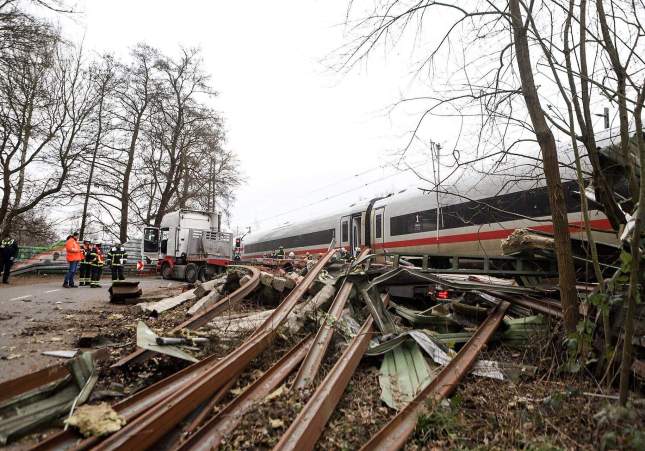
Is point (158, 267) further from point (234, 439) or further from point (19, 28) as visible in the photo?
point (234, 439)

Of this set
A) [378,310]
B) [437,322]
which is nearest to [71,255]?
[378,310]

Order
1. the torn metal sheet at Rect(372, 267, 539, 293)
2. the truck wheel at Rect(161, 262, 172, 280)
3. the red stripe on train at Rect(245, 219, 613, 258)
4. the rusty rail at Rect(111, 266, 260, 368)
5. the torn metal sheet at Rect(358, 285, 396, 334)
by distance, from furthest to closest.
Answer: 1. the truck wheel at Rect(161, 262, 172, 280)
2. the red stripe on train at Rect(245, 219, 613, 258)
3. the torn metal sheet at Rect(372, 267, 539, 293)
4. the torn metal sheet at Rect(358, 285, 396, 334)
5. the rusty rail at Rect(111, 266, 260, 368)

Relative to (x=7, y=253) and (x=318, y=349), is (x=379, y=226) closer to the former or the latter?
(x=318, y=349)

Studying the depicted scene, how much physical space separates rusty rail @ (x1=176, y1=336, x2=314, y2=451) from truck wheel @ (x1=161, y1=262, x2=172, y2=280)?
15924mm

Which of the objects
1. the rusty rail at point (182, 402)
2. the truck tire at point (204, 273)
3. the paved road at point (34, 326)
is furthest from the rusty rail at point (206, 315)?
the truck tire at point (204, 273)

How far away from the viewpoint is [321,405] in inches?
106

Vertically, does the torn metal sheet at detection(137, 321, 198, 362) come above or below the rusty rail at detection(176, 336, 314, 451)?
above

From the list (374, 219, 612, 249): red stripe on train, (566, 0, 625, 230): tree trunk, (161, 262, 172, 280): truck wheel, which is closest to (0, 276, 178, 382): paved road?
(566, 0, 625, 230): tree trunk

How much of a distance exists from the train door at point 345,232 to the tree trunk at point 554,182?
1194cm

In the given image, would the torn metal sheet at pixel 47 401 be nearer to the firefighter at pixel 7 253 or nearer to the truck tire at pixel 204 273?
the firefighter at pixel 7 253

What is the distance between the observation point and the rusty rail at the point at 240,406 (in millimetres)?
2461

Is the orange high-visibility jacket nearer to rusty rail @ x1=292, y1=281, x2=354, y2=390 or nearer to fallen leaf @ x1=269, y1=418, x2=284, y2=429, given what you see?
rusty rail @ x1=292, y1=281, x2=354, y2=390

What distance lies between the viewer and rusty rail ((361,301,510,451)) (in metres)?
2.46

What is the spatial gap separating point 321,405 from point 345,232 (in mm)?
13523
